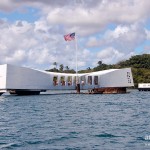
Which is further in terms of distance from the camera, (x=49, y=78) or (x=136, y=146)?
(x=49, y=78)

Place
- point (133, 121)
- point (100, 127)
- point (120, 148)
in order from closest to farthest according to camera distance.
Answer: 1. point (120, 148)
2. point (100, 127)
3. point (133, 121)

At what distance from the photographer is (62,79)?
96.9m

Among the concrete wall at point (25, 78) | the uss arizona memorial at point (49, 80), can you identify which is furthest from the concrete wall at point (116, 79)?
the concrete wall at point (25, 78)

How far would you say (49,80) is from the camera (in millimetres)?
91188

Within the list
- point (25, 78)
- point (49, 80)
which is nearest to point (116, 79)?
point (49, 80)

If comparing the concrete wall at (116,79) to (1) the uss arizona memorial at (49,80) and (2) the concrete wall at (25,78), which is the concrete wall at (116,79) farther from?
(2) the concrete wall at (25,78)

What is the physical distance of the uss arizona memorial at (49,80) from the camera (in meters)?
82.9

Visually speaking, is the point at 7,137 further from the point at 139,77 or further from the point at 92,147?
Result: the point at 139,77

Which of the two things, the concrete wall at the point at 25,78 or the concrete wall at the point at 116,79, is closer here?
the concrete wall at the point at 25,78

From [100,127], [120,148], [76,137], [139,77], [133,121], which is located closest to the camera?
[120,148]

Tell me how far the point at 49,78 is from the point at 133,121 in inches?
2552

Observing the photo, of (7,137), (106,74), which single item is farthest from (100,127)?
(106,74)

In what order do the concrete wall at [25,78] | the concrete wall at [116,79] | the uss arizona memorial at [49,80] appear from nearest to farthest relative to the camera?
1. the concrete wall at [25,78]
2. the uss arizona memorial at [49,80]
3. the concrete wall at [116,79]

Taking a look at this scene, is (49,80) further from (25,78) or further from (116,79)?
(116,79)
